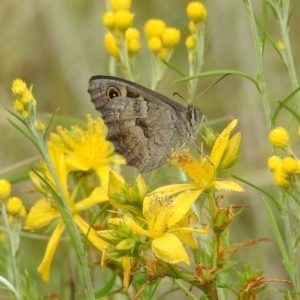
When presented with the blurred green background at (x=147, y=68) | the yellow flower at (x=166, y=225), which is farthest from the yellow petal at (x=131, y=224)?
the blurred green background at (x=147, y=68)

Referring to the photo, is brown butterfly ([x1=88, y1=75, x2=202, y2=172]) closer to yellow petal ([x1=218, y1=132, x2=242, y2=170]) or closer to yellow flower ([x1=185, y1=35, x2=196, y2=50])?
yellow flower ([x1=185, y1=35, x2=196, y2=50])

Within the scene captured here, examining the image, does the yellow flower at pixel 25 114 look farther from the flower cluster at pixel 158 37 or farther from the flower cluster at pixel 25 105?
the flower cluster at pixel 158 37

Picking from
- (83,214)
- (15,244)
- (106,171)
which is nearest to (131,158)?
(106,171)

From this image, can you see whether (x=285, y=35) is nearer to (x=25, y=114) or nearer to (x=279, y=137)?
(x=279, y=137)

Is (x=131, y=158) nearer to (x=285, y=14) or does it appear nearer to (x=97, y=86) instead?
(x=97, y=86)

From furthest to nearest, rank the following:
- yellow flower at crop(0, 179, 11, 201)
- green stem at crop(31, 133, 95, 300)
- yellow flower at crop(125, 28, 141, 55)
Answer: yellow flower at crop(125, 28, 141, 55)
yellow flower at crop(0, 179, 11, 201)
green stem at crop(31, 133, 95, 300)

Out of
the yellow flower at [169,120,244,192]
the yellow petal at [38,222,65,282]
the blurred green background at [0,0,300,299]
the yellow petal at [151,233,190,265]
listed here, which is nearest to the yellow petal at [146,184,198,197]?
the yellow flower at [169,120,244,192]
